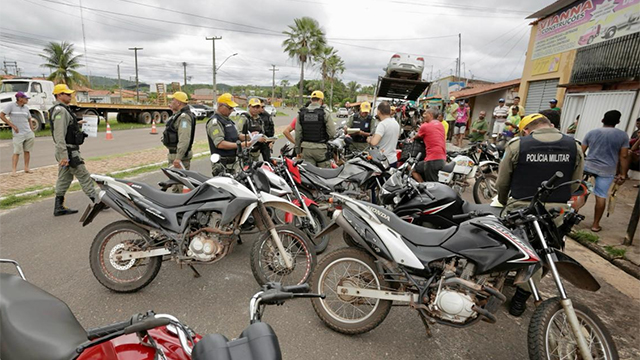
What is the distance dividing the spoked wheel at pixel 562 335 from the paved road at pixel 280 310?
435 millimetres

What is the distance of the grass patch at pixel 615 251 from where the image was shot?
4147mm

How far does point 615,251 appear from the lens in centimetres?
422

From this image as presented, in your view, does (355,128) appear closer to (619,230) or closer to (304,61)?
(619,230)

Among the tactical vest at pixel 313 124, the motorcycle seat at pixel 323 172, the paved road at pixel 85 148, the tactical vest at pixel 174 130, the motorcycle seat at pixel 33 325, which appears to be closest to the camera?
the motorcycle seat at pixel 33 325

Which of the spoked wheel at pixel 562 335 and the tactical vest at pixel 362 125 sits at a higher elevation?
the tactical vest at pixel 362 125

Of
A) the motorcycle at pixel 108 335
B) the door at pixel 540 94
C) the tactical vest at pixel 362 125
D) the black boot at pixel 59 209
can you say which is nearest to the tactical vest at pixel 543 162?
the motorcycle at pixel 108 335

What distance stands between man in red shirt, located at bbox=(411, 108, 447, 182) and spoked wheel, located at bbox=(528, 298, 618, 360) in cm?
361

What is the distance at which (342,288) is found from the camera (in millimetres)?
2537

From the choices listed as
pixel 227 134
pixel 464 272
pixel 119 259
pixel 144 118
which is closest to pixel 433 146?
pixel 227 134

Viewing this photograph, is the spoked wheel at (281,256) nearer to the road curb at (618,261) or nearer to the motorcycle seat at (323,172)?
the motorcycle seat at (323,172)

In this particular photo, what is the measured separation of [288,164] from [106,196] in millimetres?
2094

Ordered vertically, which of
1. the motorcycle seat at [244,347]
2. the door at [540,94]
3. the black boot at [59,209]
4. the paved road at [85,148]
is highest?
the door at [540,94]

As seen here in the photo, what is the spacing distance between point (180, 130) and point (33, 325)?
3783 millimetres

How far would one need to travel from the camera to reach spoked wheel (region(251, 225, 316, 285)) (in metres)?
3.02
